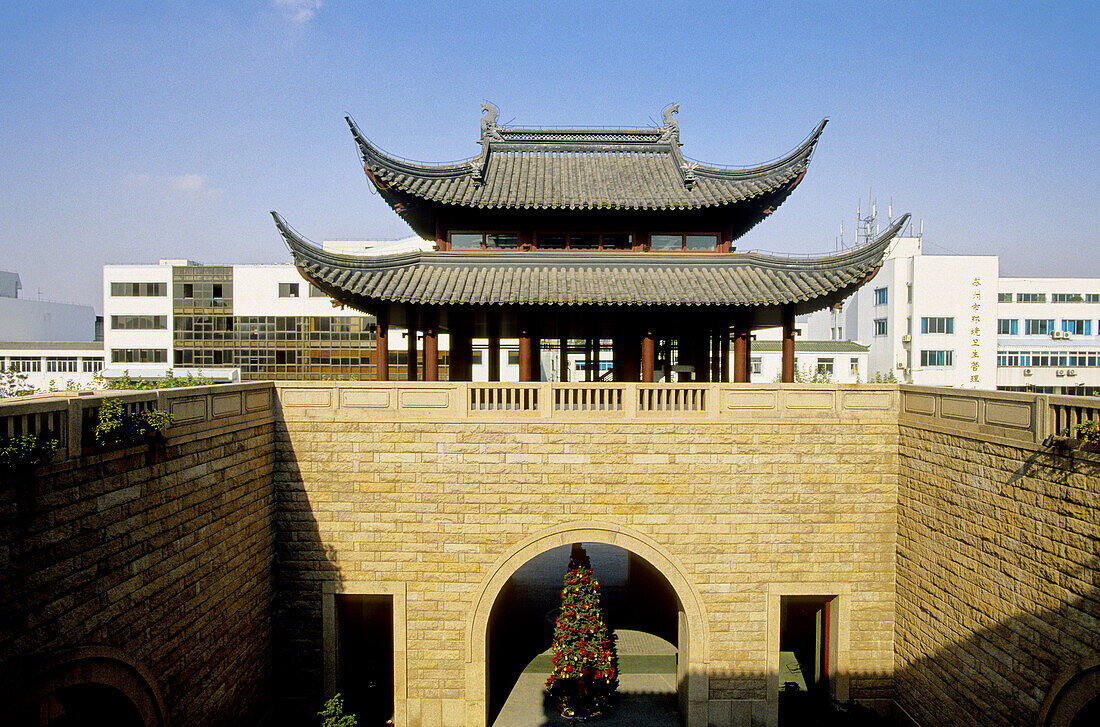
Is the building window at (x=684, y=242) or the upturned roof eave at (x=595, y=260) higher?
the building window at (x=684, y=242)

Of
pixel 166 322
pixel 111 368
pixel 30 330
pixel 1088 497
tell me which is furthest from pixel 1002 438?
pixel 30 330

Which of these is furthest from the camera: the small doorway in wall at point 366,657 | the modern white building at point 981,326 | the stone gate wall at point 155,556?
Result: the modern white building at point 981,326

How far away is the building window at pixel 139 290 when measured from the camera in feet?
102

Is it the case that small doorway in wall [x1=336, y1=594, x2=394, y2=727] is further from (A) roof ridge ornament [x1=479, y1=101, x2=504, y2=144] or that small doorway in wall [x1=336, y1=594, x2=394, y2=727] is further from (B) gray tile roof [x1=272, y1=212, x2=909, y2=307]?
(A) roof ridge ornament [x1=479, y1=101, x2=504, y2=144]

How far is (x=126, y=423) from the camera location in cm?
703

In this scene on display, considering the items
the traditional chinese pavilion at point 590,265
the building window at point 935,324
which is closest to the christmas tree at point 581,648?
the traditional chinese pavilion at point 590,265

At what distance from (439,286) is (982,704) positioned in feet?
39.2

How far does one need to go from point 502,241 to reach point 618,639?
36.0ft

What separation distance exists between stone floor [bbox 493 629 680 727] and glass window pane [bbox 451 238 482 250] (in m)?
10.3

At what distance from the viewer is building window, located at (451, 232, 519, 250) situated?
12.8 m

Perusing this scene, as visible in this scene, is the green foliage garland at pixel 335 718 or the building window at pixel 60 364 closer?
the green foliage garland at pixel 335 718

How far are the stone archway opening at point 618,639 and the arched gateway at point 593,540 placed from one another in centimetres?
35

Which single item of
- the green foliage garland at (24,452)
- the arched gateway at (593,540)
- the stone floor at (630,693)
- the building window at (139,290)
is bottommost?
the stone floor at (630,693)

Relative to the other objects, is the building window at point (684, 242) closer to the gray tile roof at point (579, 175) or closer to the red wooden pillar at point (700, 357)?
the gray tile roof at point (579, 175)
